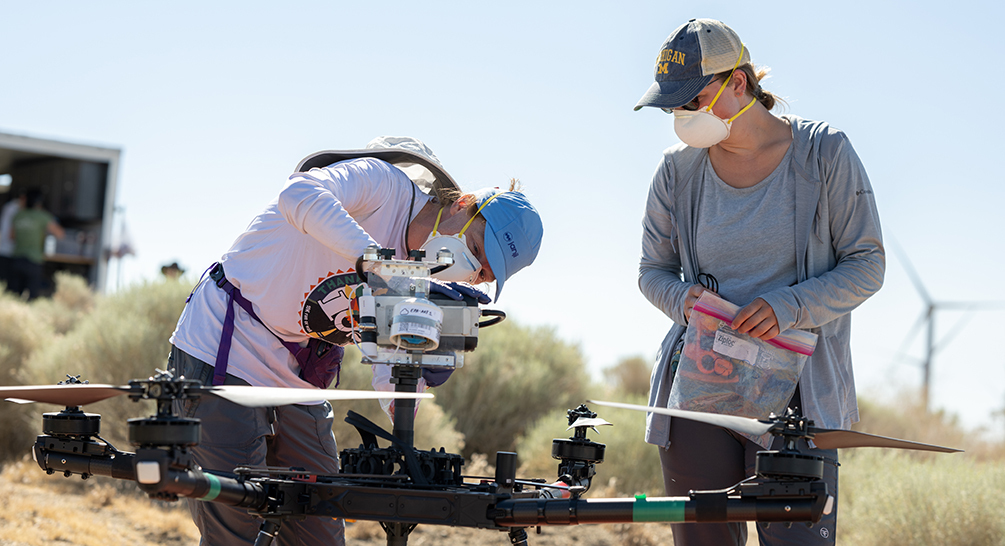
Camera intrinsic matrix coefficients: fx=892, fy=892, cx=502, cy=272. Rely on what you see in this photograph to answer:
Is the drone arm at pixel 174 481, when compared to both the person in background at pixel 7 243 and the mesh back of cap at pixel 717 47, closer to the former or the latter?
the mesh back of cap at pixel 717 47

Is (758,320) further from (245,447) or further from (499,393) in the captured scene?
(499,393)

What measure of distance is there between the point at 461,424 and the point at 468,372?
0.51 meters

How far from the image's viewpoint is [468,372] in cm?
879

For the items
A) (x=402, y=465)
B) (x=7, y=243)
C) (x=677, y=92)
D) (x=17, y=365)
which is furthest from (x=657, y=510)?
(x=7, y=243)

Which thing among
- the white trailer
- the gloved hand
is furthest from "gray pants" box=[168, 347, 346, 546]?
the white trailer

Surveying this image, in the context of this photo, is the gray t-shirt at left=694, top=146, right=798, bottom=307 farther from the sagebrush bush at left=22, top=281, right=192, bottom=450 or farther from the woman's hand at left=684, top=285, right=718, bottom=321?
the sagebrush bush at left=22, top=281, right=192, bottom=450

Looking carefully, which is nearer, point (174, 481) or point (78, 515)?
point (174, 481)

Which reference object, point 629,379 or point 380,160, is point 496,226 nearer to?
point 380,160

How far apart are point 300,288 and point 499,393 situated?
6.47 meters

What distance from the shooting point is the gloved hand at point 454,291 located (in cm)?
201

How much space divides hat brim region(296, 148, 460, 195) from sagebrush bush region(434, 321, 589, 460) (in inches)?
224

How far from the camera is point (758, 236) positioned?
263 cm

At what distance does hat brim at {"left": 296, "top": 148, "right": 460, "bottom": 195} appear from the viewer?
2680 mm

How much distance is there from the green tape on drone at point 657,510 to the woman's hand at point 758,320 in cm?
84
